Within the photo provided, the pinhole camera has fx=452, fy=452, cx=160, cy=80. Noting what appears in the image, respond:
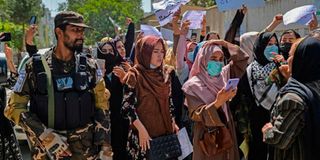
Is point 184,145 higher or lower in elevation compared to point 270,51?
lower

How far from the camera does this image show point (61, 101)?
3.26 m

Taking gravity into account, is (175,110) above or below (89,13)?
below

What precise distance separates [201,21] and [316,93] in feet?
10.7

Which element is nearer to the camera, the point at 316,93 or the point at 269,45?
the point at 316,93

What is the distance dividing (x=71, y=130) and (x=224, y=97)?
45.6 inches

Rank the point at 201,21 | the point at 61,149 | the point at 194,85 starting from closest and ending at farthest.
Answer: the point at 61,149, the point at 194,85, the point at 201,21

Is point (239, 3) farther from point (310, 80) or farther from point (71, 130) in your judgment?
point (71, 130)

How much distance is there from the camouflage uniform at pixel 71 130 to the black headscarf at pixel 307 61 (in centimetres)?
145

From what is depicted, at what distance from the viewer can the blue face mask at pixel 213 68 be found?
3.67 meters

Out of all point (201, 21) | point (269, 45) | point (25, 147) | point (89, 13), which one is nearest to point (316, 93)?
point (269, 45)

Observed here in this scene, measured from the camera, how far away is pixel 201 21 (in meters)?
5.90

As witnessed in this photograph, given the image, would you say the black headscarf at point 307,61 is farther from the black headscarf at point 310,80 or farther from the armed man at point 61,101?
the armed man at point 61,101

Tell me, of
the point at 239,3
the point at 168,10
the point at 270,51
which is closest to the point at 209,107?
the point at 270,51

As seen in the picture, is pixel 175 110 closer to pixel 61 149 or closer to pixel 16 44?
pixel 61 149
